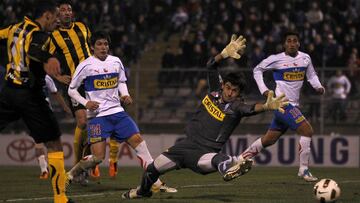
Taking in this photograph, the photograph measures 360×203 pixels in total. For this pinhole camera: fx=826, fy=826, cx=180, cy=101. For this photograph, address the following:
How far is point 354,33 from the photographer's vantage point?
2552cm

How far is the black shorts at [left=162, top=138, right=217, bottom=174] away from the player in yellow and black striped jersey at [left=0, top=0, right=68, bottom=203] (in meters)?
1.49

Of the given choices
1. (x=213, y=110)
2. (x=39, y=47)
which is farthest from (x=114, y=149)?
(x=39, y=47)

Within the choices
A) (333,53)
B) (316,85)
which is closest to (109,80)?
(316,85)

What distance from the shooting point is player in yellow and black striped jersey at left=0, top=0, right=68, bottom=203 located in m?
10.1

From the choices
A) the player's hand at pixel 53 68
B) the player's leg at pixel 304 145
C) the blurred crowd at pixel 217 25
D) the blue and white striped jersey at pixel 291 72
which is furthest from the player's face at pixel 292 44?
the blurred crowd at pixel 217 25

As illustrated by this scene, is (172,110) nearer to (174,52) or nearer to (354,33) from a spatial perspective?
(174,52)

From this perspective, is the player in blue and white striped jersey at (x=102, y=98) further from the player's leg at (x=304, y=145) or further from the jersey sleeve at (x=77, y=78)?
the player's leg at (x=304, y=145)

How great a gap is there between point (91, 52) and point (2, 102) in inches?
157

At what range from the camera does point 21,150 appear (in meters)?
21.8

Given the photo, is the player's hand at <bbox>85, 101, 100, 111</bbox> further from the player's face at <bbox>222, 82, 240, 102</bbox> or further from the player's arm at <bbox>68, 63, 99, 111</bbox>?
the player's face at <bbox>222, 82, 240, 102</bbox>

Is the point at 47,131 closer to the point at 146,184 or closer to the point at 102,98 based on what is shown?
the point at 146,184

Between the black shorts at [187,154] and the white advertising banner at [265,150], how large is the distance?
10.5 m

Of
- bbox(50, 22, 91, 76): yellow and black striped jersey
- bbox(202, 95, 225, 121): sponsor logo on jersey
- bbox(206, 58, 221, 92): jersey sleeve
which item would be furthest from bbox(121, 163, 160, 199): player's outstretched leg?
bbox(50, 22, 91, 76): yellow and black striped jersey

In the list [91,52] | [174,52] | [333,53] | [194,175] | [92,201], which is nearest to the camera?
[92,201]
